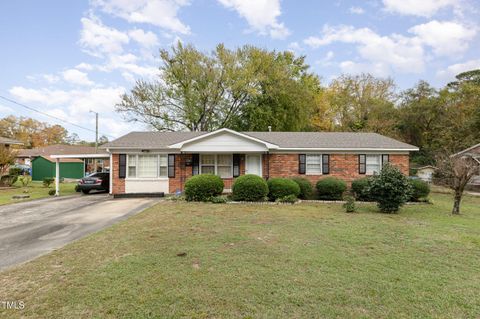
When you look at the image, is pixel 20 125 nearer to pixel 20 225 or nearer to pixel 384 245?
pixel 20 225

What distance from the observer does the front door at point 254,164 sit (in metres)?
15.7

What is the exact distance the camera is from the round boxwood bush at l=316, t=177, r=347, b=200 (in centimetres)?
1382

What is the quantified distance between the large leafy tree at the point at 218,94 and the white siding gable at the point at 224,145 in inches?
495

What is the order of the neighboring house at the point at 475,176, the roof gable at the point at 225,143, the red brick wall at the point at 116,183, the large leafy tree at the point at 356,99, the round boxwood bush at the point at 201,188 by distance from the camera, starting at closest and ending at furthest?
1. the round boxwood bush at the point at 201,188
2. the roof gable at the point at 225,143
3. the red brick wall at the point at 116,183
4. the neighboring house at the point at 475,176
5. the large leafy tree at the point at 356,99

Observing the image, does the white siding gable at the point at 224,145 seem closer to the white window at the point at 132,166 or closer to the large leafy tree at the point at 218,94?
the white window at the point at 132,166

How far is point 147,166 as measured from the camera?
15.4 m

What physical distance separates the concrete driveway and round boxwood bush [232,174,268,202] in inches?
168

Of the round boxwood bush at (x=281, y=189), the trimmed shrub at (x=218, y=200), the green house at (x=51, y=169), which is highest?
the green house at (x=51, y=169)

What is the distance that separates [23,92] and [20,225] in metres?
21.2

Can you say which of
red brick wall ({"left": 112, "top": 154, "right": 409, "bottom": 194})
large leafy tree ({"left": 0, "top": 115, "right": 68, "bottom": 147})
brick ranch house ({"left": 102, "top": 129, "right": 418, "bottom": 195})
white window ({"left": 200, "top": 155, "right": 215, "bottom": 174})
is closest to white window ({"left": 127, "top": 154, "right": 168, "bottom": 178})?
brick ranch house ({"left": 102, "top": 129, "right": 418, "bottom": 195})

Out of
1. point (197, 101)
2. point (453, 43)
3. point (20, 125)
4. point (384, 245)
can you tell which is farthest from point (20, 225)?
point (20, 125)

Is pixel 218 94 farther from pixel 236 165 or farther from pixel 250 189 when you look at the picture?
pixel 250 189

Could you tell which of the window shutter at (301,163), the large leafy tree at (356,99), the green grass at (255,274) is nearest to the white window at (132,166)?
the green grass at (255,274)

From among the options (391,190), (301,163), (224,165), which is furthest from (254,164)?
(391,190)
